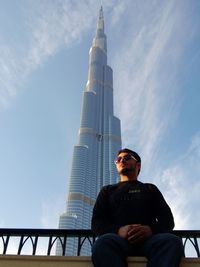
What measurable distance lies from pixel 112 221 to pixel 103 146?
279 feet

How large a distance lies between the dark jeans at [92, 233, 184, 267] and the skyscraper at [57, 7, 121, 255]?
227 feet

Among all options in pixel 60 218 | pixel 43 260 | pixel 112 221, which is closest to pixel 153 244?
pixel 112 221

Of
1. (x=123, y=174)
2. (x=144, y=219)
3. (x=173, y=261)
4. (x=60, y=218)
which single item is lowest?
(x=173, y=261)

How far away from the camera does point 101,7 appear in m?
128

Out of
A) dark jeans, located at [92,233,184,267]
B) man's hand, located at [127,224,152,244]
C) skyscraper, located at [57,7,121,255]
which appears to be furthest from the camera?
skyscraper, located at [57,7,121,255]

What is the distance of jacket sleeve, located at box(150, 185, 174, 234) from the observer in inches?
85.5

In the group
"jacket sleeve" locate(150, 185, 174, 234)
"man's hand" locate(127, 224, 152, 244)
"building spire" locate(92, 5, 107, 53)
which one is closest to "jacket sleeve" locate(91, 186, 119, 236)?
"man's hand" locate(127, 224, 152, 244)

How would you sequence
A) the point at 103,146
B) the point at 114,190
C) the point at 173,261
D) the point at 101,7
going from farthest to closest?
the point at 101,7 < the point at 103,146 < the point at 114,190 < the point at 173,261

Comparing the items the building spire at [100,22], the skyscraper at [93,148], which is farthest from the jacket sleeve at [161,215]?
the building spire at [100,22]

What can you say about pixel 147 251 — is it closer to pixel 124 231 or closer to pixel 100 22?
pixel 124 231

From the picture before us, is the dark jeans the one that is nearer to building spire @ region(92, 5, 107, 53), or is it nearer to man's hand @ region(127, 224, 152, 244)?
man's hand @ region(127, 224, 152, 244)

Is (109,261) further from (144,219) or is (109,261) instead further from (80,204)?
(80,204)

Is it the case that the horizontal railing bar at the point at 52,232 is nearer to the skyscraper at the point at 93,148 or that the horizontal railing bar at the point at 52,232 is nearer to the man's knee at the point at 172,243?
the man's knee at the point at 172,243

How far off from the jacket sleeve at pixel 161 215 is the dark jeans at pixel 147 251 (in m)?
0.18
